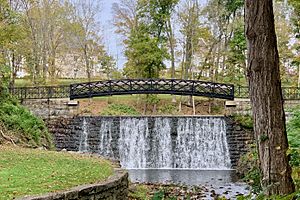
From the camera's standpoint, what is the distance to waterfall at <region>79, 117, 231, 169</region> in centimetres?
1783

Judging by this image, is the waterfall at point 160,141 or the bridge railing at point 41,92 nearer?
the waterfall at point 160,141

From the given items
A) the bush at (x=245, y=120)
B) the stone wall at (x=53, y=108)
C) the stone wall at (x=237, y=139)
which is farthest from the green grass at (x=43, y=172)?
the bush at (x=245, y=120)

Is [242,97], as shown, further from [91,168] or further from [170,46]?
[91,168]

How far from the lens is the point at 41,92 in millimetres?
21031

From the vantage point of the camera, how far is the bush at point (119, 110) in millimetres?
24362

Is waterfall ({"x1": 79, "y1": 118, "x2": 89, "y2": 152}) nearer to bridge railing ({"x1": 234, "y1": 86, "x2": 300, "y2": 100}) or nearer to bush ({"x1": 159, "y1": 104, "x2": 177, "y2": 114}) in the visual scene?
bridge railing ({"x1": 234, "y1": 86, "x2": 300, "y2": 100})

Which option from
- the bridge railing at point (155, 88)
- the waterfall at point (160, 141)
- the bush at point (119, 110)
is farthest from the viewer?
the bush at point (119, 110)

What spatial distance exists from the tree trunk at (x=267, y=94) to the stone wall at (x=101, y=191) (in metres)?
2.34

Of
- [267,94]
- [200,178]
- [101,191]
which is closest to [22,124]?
[200,178]

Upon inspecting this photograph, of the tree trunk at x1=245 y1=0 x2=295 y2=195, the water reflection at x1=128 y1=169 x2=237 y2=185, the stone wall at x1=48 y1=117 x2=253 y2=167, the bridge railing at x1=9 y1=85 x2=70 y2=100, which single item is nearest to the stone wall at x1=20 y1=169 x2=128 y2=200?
the tree trunk at x1=245 y1=0 x2=295 y2=195

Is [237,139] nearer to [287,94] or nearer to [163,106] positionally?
[287,94]

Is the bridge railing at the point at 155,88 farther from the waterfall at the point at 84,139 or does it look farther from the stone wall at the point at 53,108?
the waterfall at the point at 84,139

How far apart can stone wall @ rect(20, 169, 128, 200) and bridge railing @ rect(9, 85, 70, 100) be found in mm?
13499

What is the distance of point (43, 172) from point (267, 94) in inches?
163
